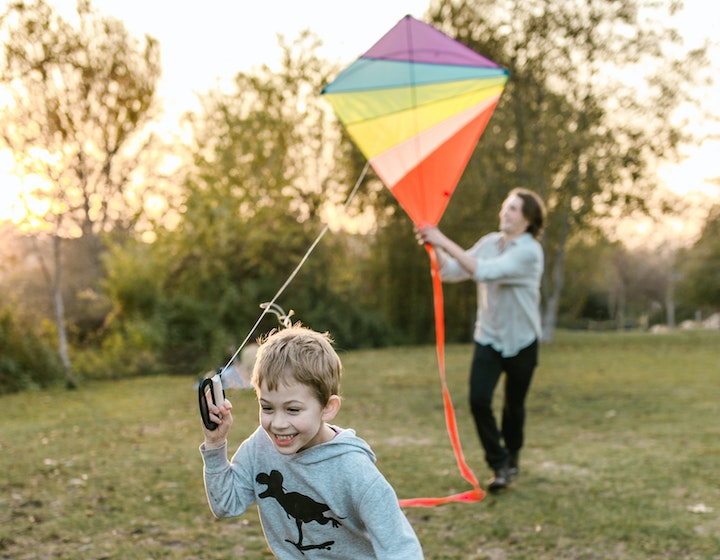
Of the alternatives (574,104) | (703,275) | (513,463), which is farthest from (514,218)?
(703,275)

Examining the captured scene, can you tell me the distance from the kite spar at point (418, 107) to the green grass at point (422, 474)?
0.78 m

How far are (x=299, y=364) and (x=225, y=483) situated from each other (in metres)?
0.46

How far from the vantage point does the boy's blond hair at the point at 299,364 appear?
2.33 meters

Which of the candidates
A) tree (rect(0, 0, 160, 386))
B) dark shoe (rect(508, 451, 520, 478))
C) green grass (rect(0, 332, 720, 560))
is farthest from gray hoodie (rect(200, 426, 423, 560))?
tree (rect(0, 0, 160, 386))

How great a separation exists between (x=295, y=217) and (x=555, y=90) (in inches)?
289

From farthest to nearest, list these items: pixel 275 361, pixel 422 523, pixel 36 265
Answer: pixel 36 265 < pixel 422 523 < pixel 275 361

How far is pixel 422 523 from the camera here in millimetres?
4934

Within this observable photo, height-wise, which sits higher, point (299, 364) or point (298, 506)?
point (299, 364)

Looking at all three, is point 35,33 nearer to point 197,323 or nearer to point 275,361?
point 197,323

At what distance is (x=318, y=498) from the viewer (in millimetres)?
2387

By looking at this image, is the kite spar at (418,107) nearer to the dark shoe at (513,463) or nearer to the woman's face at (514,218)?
the woman's face at (514,218)

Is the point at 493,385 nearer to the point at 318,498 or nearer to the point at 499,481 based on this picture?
the point at 499,481

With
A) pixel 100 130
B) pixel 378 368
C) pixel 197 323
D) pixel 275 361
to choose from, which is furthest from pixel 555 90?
pixel 275 361

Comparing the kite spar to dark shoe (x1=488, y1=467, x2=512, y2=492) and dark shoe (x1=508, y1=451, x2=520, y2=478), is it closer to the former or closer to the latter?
dark shoe (x1=488, y1=467, x2=512, y2=492)
